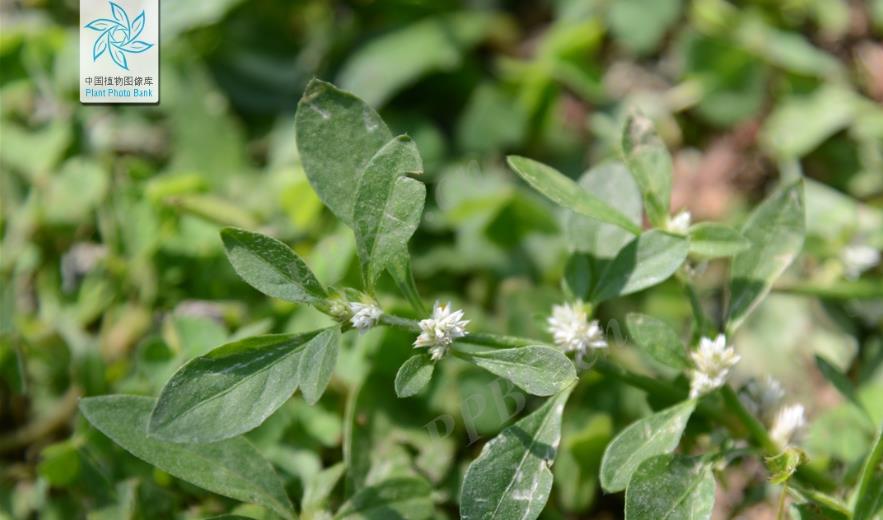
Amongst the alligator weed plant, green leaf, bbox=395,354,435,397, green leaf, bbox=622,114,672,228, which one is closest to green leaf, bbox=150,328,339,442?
the alligator weed plant

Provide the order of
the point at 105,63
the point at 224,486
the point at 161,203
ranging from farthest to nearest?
the point at 161,203 < the point at 105,63 < the point at 224,486

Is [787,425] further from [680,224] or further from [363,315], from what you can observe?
[363,315]

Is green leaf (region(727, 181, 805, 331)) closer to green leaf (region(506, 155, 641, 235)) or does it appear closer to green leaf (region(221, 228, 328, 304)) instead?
green leaf (region(506, 155, 641, 235))

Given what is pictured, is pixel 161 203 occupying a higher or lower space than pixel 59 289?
higher

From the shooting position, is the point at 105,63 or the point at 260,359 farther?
the point at 105,63

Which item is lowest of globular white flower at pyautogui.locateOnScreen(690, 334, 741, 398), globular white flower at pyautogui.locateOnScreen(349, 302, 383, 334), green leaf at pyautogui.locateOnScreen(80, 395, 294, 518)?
green leaf at pyautogui.locateOnScreen(80, 395, 294, 518)

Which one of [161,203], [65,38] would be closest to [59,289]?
[161,203]

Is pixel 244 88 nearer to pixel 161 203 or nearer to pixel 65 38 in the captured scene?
pixel 65 38
